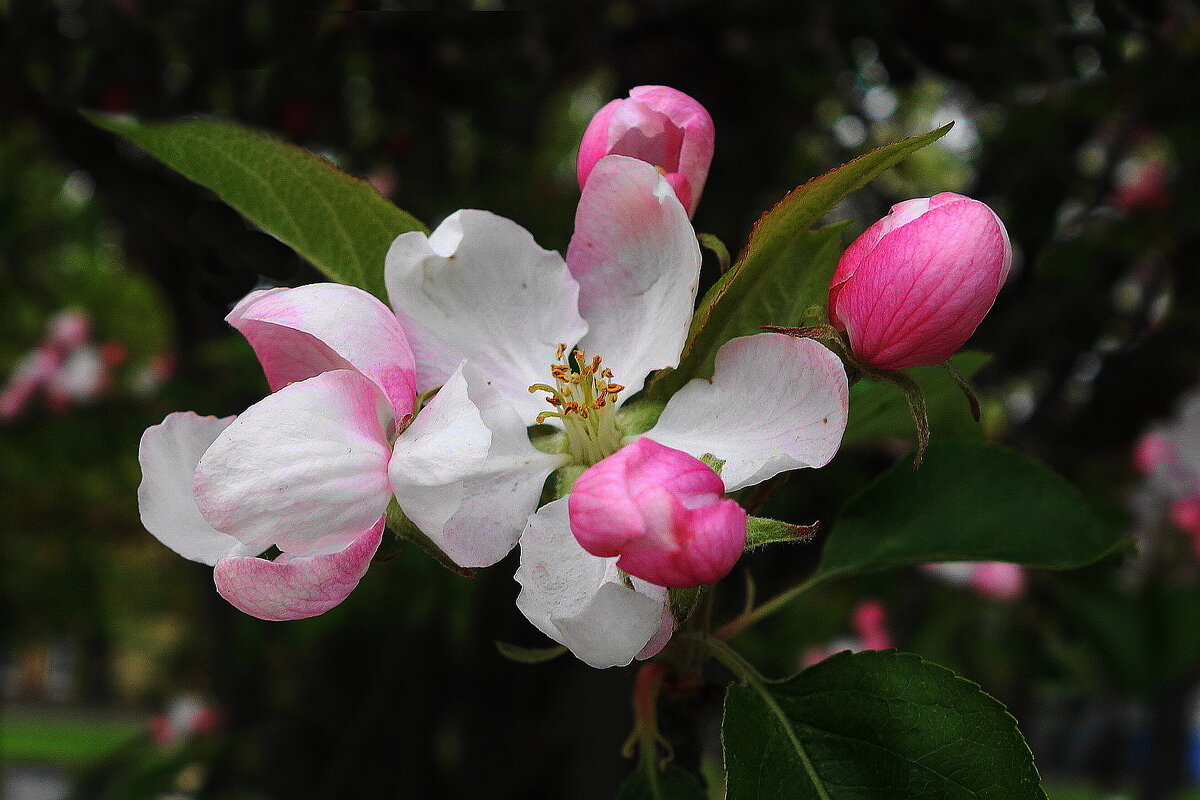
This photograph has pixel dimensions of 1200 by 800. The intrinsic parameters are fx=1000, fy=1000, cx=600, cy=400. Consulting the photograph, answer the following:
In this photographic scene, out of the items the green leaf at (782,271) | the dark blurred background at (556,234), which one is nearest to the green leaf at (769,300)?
the green leaf at (782,271)

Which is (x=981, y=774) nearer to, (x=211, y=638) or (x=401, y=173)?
(x=401, y=173)

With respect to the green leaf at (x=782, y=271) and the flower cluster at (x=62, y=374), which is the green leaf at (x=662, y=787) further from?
the flower cluster at (x=62, y=374)

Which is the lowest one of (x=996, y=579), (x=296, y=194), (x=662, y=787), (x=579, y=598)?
(x=996, y=579)

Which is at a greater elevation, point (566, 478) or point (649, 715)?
point (566, 478)

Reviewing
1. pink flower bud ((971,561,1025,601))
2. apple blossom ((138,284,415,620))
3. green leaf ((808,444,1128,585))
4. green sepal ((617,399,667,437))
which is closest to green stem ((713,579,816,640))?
green leaf ((808,444,1128,585))

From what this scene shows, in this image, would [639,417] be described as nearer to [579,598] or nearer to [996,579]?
[579,598]

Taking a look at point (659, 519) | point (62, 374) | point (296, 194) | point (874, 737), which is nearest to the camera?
point (659, 519)

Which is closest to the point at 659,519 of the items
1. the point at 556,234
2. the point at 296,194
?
the point at 296,194

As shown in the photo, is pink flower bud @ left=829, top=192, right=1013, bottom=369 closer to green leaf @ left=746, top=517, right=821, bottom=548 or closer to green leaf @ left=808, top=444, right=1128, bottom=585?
green leaf @ left=746, top=517, right=821, bottom=548
